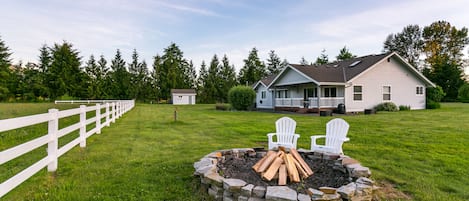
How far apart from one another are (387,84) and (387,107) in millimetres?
1990

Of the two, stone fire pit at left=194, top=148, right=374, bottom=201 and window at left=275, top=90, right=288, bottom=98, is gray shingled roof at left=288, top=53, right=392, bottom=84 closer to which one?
window at left=275, top=90, right=288, bottom=98

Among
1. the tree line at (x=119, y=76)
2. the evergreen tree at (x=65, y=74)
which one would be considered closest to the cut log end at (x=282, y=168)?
the tree line at (x=119, y=76)

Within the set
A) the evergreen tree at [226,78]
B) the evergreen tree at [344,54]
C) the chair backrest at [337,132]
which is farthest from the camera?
the evergreen tree at [226,78]

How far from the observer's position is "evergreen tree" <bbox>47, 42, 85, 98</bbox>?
4550 cm

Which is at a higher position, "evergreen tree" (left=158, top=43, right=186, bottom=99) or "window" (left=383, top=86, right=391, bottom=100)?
"evergreen tree" (left=158, top=43, right=186, bottom=99)

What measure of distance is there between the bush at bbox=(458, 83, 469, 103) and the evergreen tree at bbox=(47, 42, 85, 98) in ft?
184

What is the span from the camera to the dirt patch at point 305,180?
11.5ft

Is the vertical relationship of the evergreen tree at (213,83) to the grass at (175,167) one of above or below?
above

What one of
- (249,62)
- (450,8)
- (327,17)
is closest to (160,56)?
(249,62)

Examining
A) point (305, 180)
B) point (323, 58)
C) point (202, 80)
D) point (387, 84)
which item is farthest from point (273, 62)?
point (305, 180)

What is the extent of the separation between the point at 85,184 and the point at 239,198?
227 cm

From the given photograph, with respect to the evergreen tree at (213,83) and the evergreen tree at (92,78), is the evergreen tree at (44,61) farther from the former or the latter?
the evergreen tree at (213,83)

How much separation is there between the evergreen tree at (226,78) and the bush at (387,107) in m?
31.4

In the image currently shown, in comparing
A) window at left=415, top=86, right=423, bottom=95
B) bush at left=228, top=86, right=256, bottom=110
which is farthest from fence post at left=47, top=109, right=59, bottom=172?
window at left=415, top=86, right=423, bottom=95
